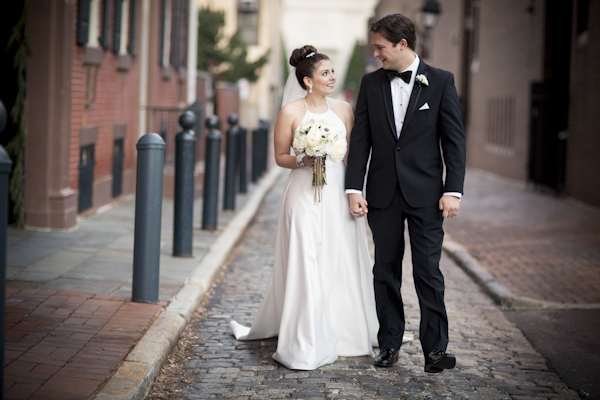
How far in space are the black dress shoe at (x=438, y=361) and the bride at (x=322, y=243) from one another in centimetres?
48

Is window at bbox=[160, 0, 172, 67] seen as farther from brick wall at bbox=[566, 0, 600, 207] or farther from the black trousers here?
the black trousers

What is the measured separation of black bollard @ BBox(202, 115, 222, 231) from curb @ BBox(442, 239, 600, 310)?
9.00ft

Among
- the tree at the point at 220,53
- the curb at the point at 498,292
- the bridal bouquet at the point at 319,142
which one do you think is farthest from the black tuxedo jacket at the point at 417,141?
the tree at the point at 220,53

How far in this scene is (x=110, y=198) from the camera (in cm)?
1120

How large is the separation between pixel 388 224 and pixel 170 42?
41.0 feet

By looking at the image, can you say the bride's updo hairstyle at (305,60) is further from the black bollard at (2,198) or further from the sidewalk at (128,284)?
the black bollard at (2,198)

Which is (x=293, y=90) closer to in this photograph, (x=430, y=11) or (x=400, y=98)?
(x=400, y=98)

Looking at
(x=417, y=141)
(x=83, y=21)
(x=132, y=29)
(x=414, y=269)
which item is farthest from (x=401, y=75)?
(x=132, y=29)

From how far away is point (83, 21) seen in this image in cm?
943

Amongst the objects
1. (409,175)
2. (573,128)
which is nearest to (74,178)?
(409,175)

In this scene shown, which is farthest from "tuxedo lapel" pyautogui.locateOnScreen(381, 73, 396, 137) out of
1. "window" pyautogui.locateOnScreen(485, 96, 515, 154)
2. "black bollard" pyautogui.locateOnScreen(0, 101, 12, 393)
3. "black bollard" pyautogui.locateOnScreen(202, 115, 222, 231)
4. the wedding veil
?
"window" pyautogui.locateOnScreen(485, 96, 515, 154)

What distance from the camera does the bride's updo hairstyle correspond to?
502 cm

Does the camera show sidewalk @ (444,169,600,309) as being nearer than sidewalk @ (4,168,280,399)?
No

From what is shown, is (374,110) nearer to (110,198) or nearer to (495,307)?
(495,307)
